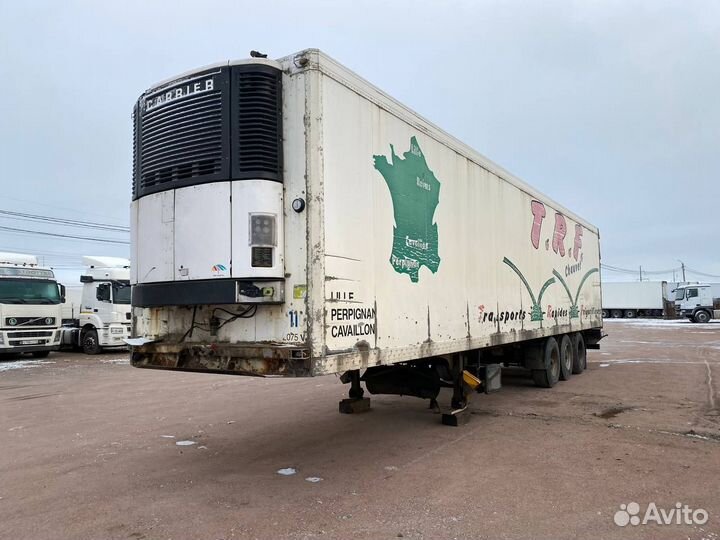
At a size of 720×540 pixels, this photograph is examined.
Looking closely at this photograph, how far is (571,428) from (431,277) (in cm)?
316

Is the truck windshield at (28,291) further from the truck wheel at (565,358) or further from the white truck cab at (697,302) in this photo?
the white truck cab at (697,302)

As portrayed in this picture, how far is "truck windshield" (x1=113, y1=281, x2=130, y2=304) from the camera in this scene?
2027cm

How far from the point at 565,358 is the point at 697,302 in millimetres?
37933

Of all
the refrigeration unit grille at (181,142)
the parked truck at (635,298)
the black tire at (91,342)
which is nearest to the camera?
the refrigeration unit grille at (181,142)

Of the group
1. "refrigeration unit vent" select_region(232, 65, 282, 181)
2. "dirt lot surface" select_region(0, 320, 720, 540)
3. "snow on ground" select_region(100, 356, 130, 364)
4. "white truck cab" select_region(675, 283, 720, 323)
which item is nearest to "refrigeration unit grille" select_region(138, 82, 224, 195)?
"refrigeration unit vent" select_region(232, 65, 282, 181)

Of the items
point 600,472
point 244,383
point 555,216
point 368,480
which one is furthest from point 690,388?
point 244,383

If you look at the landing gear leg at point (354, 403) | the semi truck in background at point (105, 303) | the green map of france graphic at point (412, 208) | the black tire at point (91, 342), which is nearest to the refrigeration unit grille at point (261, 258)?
the green map of france graphic at point (412, 208)

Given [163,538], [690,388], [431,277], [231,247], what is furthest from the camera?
[690,388]

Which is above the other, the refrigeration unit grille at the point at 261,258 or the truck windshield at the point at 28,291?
the truck windshield at the point at 28,291

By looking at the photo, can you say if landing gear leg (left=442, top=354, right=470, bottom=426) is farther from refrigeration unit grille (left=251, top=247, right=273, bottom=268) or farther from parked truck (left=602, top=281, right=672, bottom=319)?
parked truck (left=602, top=281, right=672, bottom=319)

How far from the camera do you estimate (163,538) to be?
409 centimetres

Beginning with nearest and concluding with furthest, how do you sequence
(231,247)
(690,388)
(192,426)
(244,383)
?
(231,247) → (192,426) → (690,388) → (244,383)

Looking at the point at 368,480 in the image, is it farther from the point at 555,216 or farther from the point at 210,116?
the point at 555,216

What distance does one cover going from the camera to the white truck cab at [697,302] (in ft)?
141
